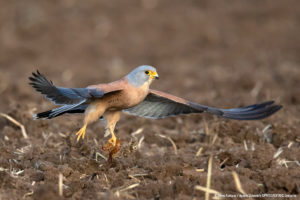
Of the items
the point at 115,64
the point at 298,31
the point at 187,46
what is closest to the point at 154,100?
the point at 115,64

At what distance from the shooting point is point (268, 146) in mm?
6961

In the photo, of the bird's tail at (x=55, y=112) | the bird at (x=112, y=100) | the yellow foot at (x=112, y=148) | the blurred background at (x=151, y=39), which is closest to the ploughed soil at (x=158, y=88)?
the blurred background at (x=151, y=39)

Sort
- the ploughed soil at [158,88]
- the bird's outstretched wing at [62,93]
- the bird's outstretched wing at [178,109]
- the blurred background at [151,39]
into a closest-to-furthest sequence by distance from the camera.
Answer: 1. the bird's outstretched wing at [62,93]
2. the ploughed soil at [158,88]
3. the bird's outstretched wing at [178,109]
4. the blurred background at [151,39]

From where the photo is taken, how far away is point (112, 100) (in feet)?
20.2

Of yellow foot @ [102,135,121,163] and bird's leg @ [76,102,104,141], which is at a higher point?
bird's leg @ [76,102,104,141]

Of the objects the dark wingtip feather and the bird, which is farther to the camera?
the dark wingtip feather

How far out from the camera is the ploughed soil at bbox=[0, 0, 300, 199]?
5676mm

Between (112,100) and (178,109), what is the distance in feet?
3.76

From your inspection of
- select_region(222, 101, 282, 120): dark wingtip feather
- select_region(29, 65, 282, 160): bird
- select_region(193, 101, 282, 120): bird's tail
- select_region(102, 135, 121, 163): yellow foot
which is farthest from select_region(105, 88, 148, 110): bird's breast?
select_region(222, 101, 282, 120): dark wingtip feather

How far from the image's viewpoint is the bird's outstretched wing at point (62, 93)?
5570mm

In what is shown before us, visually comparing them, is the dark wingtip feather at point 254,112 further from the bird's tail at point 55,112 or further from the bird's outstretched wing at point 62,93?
the bird's tail at point 55,112

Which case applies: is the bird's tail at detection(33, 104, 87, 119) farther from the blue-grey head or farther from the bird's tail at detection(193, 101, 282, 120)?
the bird's tail at detection(193, 101, 282, 120)

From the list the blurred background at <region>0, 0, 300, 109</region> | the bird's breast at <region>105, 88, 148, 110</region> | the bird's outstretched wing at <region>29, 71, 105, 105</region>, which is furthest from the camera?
the blurred background at <region>0, 0, 300, 109</region>

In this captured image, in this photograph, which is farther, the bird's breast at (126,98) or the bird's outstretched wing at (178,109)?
the bird's outstretched wing at (178,109)
